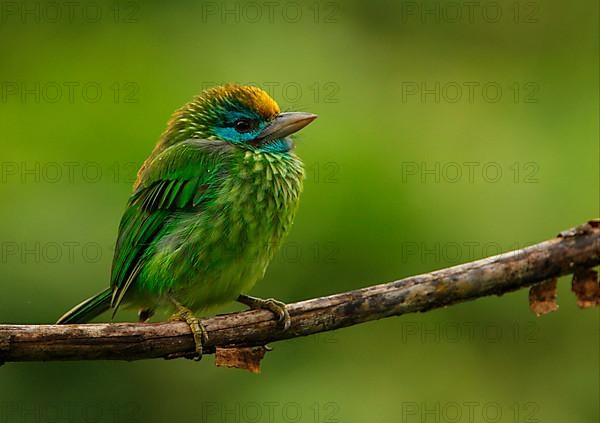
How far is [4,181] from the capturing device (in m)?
4.38

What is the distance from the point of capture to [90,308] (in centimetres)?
393

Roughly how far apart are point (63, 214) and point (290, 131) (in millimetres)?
1013

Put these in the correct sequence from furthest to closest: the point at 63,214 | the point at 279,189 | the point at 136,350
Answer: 1. the point at 63,214
2. the point at 279,189
3. the point at 136,350

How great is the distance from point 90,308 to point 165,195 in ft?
1.66

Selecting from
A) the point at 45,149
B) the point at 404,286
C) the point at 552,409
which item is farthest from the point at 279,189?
the point at 552,409

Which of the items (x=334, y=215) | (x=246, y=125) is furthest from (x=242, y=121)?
(x=334, y=215)

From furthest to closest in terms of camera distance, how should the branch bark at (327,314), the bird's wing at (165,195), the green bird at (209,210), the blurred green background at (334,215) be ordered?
the blurred green background at (334,215) < the bird's wing at (165,195) < the green bird at (209,210) < the branch bark at (327,314)

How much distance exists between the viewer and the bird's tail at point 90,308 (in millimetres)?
3881

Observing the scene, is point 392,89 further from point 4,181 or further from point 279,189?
point 4,181

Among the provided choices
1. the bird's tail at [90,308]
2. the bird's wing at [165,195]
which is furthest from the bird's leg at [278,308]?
the bird's tail at [90,308]

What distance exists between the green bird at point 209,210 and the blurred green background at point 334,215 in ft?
0.99

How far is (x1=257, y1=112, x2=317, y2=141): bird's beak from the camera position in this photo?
156 inches

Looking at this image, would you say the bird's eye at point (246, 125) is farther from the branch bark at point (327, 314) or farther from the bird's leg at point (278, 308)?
the branch bark at point (327, 314)

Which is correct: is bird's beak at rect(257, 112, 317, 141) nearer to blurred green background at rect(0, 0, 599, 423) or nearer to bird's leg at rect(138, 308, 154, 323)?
blurred green background at rect(0, 0, 599, 423)
